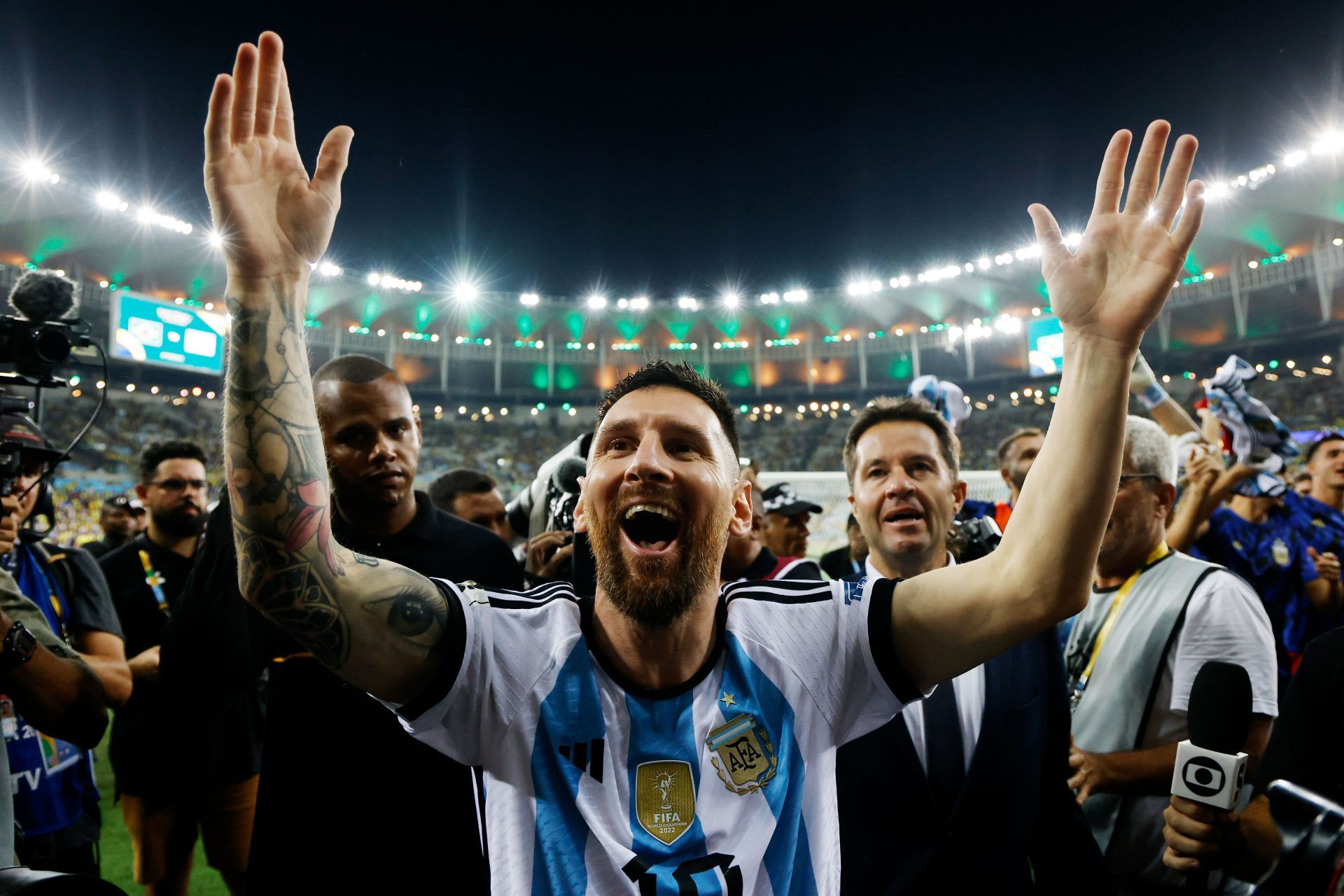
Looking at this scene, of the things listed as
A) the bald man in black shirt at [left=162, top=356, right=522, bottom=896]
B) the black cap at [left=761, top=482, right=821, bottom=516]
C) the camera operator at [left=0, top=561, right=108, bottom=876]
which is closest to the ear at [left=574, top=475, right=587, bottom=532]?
the bald man in black shirt at [left=162, top=356, right=522, bottom=896]

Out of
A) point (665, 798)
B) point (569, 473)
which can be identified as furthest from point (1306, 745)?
point (569, 473)

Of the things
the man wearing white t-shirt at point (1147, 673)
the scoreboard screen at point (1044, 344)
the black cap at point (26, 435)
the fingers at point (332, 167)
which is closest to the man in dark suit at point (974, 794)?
the man wearing white t-shirt at point (1147, 673)

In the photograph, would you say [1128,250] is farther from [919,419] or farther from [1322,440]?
[1322,440]

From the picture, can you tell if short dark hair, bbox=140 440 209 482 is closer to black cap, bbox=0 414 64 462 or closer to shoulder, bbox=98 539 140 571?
shoulder, bbox=98 539 140 571

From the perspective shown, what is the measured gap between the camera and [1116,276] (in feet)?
5.28

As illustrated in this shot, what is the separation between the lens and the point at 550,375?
44.1 metres

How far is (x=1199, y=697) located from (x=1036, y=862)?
0.93 meters

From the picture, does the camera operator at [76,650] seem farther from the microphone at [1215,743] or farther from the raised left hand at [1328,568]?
the raised left hand at [1328,568]

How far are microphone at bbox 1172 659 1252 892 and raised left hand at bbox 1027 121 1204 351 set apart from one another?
724 millimetres

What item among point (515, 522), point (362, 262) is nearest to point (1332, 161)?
point (515, 522)

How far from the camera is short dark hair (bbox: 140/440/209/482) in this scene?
15.2ft

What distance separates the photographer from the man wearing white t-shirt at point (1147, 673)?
242cm

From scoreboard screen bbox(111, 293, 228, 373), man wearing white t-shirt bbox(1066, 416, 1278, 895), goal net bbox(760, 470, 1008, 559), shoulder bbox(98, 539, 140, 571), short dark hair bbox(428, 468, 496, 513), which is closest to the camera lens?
man wearing white t-shirt bbox(1066, 416, 1278, 895)

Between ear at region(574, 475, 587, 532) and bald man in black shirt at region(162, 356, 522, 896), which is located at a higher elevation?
ear at region(574, 475, 587, 532)
